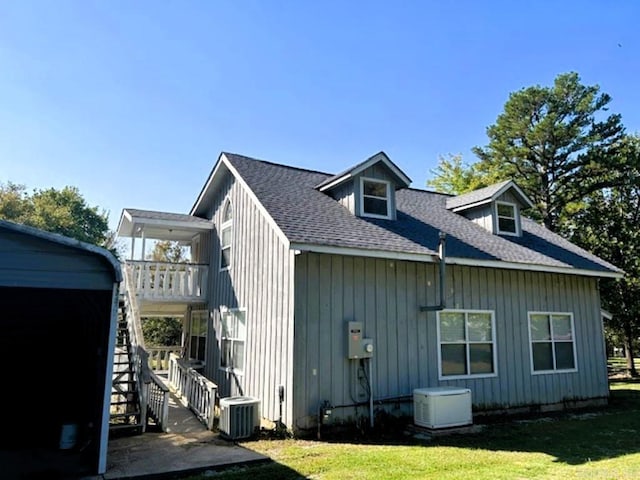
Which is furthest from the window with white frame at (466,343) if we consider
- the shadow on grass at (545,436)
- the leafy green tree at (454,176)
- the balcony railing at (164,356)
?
the leafy green tree at (454,176)

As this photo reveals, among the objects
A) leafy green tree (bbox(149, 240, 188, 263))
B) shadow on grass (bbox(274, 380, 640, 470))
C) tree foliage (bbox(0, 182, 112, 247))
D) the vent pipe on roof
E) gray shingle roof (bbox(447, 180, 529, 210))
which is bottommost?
shadow on grass (bbox(274, 380, 640, 470))

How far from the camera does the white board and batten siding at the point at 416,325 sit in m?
8.27

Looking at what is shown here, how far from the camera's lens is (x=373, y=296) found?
901 centimetres

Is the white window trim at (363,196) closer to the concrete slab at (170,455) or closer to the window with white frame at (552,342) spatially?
the window with white frame at (552,342)

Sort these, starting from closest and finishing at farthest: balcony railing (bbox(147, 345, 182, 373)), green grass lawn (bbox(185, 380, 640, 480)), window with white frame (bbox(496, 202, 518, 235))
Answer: green grass lawn (bbox(185, 380, 640, 480)) → window with white frame (bbox(496, 202, 518, 235)) → balcony railing (bbox(147, 345, 182, 373))

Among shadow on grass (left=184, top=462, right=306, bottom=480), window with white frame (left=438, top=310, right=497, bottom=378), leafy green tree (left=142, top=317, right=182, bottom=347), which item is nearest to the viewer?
shadow on grass (left=184, top=462, right=306, bottom=480)

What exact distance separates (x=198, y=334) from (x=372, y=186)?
6.88 metres

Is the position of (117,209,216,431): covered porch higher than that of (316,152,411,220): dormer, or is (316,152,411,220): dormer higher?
(316,152,411,220): dormer

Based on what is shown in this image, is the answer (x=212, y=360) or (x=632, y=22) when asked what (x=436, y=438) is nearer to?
(x=212, y=360)

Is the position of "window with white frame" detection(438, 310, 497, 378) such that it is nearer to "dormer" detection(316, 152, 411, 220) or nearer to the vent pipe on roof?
the vent pipe on roof

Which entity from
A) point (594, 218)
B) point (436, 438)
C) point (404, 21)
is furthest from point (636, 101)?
point (436, 438)

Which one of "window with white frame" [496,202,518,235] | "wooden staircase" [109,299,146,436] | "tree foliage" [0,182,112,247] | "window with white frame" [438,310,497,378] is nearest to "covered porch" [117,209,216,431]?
"wooden staircase" [109,299,146,436]

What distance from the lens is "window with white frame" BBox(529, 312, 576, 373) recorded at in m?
11.0

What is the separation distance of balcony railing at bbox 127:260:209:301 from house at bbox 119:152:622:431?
0.09m
